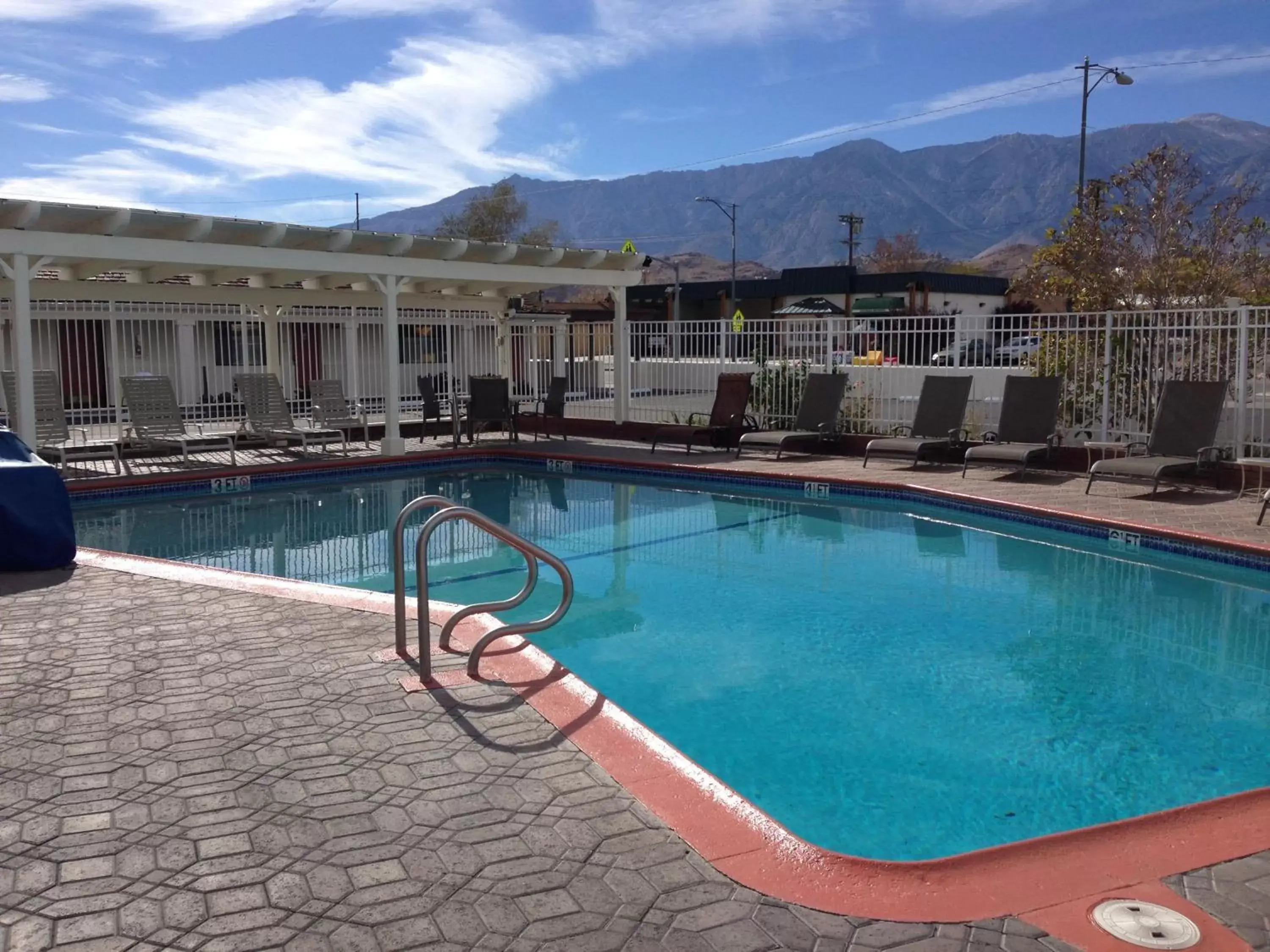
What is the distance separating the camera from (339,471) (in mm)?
13133

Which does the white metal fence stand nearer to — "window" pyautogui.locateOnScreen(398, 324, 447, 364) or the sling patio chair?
"window" pyautogui.locateOnScreen(398, 324, 447, 364)

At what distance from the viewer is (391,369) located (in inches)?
553

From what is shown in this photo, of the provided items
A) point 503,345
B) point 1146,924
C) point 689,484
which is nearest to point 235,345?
point 503,345

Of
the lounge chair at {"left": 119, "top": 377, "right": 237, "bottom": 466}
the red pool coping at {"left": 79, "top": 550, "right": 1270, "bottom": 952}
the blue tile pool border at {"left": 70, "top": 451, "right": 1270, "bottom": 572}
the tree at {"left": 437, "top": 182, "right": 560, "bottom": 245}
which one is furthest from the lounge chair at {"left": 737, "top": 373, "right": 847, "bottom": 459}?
the tree at {"left": 437, "top": 182, "right": 560, "bottom": 245}

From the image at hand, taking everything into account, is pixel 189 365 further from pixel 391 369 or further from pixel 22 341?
pixel 22 341

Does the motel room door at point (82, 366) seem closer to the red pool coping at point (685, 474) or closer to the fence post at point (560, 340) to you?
the fence post at point (560, 340)

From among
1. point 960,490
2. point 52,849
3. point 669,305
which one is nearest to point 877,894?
point 52,849

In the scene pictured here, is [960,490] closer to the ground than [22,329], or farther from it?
closer to the ground

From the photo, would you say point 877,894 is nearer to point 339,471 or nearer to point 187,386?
point 339,471

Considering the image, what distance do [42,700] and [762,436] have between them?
10143 millimetres

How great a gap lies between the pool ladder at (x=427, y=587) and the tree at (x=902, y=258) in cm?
6947

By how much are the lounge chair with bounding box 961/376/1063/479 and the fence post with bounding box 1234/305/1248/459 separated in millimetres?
1664

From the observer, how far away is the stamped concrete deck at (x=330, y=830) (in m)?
2.59

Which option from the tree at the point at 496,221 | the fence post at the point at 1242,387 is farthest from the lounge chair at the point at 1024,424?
the tree at the point at 496,221
